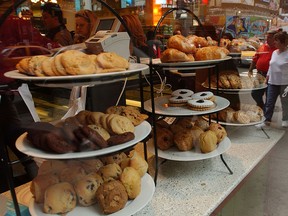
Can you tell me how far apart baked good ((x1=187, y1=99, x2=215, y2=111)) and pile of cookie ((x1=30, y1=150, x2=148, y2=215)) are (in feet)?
1.19

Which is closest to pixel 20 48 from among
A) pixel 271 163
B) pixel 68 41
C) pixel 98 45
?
pixel 68 41

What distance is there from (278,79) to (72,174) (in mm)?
1413

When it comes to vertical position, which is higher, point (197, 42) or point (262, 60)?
point (197, 42)

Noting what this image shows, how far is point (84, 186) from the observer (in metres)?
0.72

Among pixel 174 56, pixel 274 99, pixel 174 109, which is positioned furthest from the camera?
pixel 274 99

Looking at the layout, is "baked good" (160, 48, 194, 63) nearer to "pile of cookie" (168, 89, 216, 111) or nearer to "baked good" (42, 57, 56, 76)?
"pile of cookie" (168, 89, 216, 111)

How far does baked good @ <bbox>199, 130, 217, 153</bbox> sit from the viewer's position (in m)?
1.05

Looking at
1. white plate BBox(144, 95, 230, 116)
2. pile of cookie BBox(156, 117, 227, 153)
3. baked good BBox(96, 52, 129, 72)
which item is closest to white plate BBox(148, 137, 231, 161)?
pile of cookie BBox(156, 117, 227, 153)

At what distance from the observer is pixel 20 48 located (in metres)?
0.80

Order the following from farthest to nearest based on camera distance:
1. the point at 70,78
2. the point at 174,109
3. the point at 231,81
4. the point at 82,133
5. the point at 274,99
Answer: the point at 274,99, the point at 231,81, the point at 174,109, the point at 82,133, the point at 70,78

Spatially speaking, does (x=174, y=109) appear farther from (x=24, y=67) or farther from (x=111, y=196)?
(x=24, y=67)

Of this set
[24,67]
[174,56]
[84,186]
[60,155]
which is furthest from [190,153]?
[24,67]

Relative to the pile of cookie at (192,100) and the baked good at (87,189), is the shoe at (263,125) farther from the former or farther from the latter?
the baked good at (87,189)

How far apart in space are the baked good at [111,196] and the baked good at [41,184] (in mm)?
132
